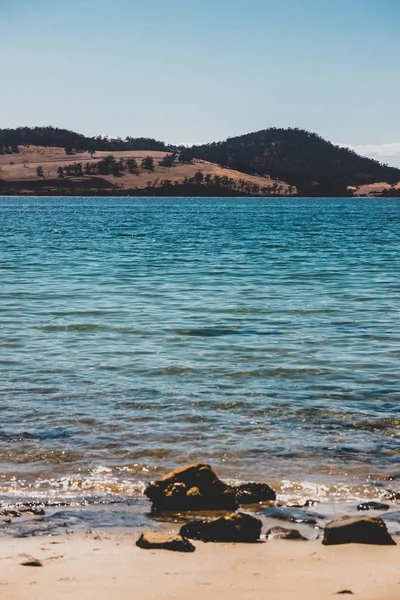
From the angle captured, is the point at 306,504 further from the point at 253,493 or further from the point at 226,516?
the point at 226,516

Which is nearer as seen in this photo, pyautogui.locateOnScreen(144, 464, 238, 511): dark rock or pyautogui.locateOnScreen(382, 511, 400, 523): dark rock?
pyautogui.locateOnScreen(382, 511, 400, 523): dark rock

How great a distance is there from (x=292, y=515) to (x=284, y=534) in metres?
0.77

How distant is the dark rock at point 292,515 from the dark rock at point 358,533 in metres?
0.74

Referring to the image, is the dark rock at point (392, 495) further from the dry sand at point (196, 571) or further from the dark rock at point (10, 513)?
the dark rock at point (10, 513)

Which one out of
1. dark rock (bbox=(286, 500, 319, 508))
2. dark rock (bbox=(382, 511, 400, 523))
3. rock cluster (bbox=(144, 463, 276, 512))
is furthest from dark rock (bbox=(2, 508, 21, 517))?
dark rock (bbox=(382, 511, 400, 523))

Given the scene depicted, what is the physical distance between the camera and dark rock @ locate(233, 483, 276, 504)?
8.95 metres

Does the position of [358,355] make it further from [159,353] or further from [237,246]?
[237,246]

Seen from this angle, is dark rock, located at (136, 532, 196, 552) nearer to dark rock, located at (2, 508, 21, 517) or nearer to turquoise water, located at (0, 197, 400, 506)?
dark rock, located at (2, 508, 21, 517)

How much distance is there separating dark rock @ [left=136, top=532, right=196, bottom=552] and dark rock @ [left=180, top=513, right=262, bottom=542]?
27 cm

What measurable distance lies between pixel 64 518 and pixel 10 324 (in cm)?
1371

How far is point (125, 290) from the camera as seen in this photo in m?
30.1

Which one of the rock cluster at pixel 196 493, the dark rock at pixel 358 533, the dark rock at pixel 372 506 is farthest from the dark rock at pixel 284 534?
the dark rock at pixel 372 506

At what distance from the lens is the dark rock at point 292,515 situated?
8.29 m

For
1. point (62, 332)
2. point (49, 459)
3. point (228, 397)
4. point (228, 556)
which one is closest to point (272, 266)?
point (62, 332)
